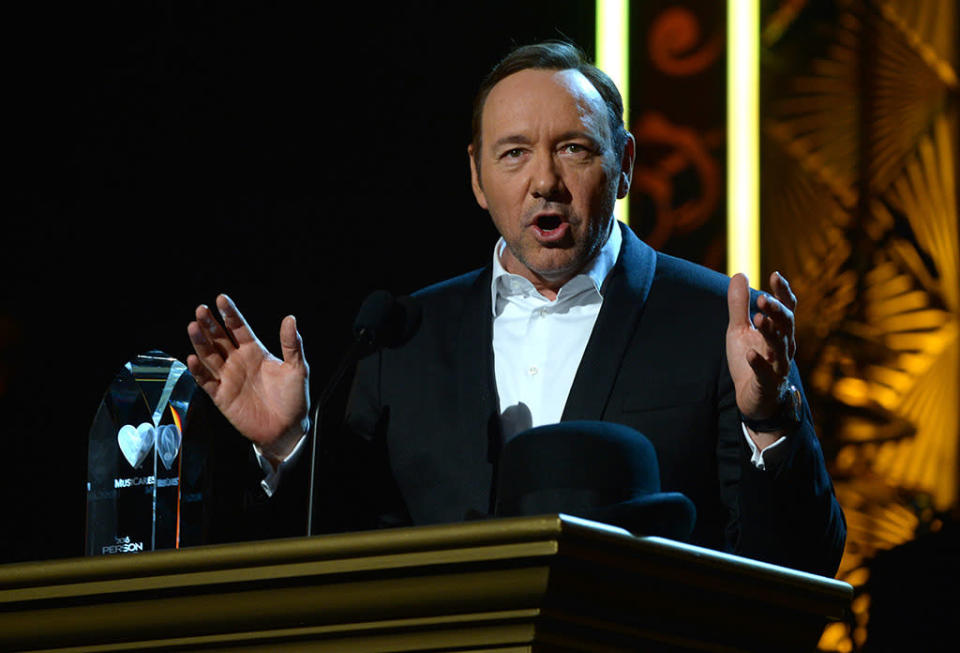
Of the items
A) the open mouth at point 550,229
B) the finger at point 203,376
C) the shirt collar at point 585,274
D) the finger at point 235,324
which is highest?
the open mouth at point 550,229

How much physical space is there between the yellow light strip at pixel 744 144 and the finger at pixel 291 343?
69.9 inches

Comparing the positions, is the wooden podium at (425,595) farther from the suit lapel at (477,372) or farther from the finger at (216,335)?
the suit lapel at (477,372)

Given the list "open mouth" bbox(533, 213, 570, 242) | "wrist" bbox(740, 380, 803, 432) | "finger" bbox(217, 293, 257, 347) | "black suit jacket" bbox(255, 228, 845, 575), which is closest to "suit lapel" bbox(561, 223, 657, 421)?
"black suit jacket" bbox(255, 228, 845, 575)

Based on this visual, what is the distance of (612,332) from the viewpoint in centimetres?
204

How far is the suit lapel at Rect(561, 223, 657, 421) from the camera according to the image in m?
1.97

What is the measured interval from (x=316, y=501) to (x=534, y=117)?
0.75m

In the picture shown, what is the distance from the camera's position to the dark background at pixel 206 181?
2895mm

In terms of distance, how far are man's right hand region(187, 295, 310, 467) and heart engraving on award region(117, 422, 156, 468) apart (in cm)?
29

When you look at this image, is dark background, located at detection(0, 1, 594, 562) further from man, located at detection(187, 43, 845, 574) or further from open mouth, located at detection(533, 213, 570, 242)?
open mouth, located at detection(533, 213, 570, 242)

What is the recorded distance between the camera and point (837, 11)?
3.45 m

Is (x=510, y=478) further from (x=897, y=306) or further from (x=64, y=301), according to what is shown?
(x=897, y=306)

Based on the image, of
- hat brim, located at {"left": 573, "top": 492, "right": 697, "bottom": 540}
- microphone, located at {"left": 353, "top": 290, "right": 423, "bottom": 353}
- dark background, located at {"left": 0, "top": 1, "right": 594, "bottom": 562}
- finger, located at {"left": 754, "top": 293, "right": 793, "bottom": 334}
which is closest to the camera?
hat brim, located at {"left": 573, "top": 492, "right": 697, "bottom": 540}

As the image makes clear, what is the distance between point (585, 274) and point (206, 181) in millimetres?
1300

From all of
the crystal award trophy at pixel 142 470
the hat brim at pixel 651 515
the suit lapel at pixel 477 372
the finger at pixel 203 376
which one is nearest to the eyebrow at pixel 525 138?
the suit lapel at pixel 477 372
